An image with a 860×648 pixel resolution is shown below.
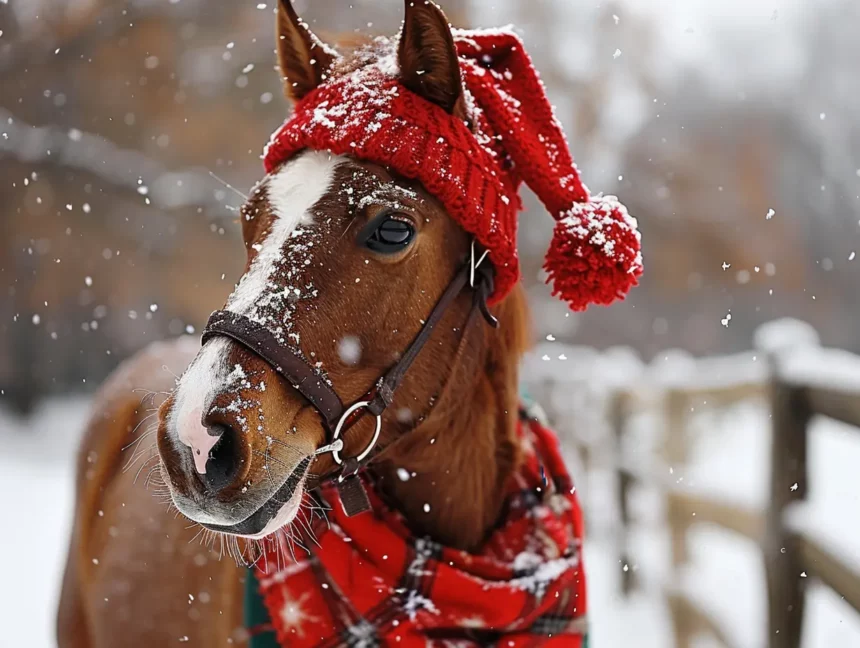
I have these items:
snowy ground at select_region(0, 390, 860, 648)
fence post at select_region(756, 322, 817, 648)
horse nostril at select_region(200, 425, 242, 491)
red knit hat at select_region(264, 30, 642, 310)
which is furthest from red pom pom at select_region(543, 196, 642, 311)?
fence post at select_region(756, 322, 817, 648)

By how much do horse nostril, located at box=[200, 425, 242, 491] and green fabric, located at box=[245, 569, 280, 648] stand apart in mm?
A: 625

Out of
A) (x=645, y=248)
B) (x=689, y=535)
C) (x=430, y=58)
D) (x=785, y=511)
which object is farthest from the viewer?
(x=645, y=248)

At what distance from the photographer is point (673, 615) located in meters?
4.16

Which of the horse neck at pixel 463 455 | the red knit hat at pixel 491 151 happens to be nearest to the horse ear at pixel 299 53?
the red knit hat at pixel 491 151

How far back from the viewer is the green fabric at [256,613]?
1652 millimetres

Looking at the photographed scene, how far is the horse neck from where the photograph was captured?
65.6 inches

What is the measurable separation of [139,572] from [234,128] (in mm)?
9282

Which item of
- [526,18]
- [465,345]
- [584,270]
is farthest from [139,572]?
[526,18]

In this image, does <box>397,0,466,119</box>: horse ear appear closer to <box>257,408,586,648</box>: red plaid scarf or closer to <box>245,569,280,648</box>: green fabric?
<box>257,408,586,648</box>: red plaid scarf

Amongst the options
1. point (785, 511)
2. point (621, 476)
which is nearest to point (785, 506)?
point (785, 511)

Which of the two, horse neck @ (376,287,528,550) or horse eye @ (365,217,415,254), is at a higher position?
horse eye @ (365,217,415,254)

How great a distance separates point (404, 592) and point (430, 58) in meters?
1.20

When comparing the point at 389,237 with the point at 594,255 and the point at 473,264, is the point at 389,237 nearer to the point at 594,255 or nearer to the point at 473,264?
the point at 473,264

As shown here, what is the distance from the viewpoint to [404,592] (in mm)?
1602
